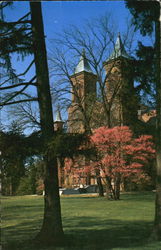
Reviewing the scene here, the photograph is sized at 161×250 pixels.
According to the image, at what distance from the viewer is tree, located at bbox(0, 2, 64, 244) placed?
5.67 meters

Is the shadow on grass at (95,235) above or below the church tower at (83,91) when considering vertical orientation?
below

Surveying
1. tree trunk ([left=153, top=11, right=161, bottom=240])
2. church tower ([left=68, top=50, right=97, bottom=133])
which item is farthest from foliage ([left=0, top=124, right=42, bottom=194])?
church tower ([left=68, top=50, right=97, bottom=133])

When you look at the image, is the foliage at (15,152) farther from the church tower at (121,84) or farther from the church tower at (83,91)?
the church tower at (83,91)

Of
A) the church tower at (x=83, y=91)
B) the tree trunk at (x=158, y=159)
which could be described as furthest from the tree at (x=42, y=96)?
the church tower at (x=83, y=91)

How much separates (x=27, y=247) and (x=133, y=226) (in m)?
3.84

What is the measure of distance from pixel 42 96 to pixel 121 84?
48.8 feet

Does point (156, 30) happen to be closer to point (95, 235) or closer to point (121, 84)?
point (95, 235)

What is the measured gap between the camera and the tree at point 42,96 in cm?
567

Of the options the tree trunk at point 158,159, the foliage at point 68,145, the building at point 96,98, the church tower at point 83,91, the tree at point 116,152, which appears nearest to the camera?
the foliage at point 68,145

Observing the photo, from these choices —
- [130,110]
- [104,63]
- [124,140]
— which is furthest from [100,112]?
[130,110]

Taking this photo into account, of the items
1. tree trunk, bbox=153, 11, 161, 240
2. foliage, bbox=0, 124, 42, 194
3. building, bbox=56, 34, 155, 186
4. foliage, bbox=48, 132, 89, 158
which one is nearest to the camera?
foliage, bbox=0, 124, 42, 194

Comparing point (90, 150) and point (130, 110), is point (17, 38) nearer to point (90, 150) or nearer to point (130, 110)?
point (90, 150)

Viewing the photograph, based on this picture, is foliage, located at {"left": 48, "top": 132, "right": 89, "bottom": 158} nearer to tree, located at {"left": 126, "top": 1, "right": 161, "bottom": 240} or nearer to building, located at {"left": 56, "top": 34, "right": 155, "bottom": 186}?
tree, located at {"left": 126, "top": 1, "right": 161, "bottom": 240}

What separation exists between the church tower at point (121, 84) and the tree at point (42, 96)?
2774 millimetres
